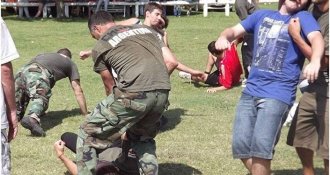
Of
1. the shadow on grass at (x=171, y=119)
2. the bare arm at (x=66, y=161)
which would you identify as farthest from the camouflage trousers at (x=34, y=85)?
the bare arm at (x=66, y=161)

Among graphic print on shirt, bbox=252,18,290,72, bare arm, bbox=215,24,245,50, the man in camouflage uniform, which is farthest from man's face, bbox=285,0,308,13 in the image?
the man in camouflage uniform

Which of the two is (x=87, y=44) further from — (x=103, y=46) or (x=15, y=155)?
(x=103, y=46)

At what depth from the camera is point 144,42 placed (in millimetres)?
5105

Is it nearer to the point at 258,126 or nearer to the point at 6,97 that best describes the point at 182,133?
the point at 258,126

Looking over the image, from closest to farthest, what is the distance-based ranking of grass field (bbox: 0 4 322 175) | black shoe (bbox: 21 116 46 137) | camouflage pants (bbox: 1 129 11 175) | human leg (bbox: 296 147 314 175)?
camouflage pants (bbox: 1 129 11 175) → human leg (bbox: 296 147 314 175) → grass field (bbox: 0 4 322 175) → black shoe (bbox: 21 116 46 137)

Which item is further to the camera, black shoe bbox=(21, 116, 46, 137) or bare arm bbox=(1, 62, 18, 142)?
black shoe bbox=(21, 116, 46, 137)

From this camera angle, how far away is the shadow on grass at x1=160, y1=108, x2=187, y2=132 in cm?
794

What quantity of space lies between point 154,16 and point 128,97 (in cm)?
228

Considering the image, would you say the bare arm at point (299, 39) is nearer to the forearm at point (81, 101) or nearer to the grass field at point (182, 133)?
the grass field at point (182, 133)

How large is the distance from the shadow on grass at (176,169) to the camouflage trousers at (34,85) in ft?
6.93

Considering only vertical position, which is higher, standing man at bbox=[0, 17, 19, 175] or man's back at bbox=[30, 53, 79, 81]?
standing man at bbox=[0, 17, 19, 175]

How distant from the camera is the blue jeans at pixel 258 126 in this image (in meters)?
4.70

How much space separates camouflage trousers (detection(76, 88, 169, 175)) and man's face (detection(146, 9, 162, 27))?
6.69 feet

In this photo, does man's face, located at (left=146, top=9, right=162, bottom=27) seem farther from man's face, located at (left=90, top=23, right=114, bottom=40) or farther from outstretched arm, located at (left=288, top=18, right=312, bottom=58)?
outstretched arm, located at (left=288, top=18, right=312, bottom=58)
